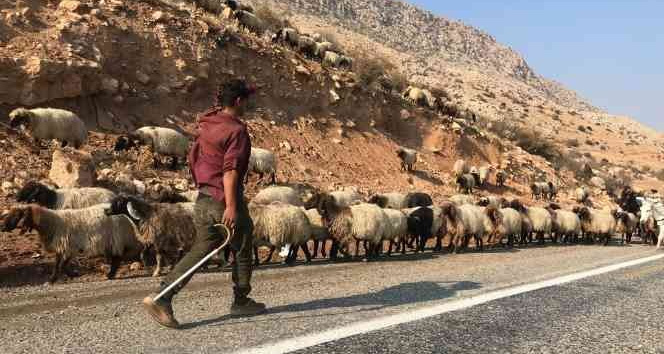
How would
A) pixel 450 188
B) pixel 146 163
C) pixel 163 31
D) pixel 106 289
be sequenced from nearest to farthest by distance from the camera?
pixel 106 289, pixel 146 163, pixel 163 31, pixel 450 188

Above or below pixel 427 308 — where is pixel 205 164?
above

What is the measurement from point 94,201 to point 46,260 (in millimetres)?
1591

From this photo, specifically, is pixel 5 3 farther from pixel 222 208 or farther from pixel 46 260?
pixel 222 208

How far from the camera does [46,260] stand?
27.6 feet

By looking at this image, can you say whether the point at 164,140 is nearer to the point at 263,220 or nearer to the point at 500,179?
the point at 263,220

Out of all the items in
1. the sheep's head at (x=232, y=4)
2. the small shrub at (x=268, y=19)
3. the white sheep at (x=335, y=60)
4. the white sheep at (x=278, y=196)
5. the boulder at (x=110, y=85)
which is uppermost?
the small shrub at (x=268, y=19)

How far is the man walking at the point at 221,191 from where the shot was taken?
3889 mm

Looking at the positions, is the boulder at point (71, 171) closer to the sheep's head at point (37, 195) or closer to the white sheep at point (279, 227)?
the sheep's head at point (37, 195)

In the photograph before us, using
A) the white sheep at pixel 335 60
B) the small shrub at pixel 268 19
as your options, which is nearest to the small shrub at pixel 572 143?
the white sheep at pixel 335 60

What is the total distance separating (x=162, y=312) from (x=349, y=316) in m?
1.40

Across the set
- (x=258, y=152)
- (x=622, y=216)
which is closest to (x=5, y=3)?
(x=258, y=152)

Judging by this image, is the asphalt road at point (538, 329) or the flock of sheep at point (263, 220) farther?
the flock of sheep at point (263, 220)

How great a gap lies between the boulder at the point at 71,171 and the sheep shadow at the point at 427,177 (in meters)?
14.7

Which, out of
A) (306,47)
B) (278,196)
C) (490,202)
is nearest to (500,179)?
(490,202)
